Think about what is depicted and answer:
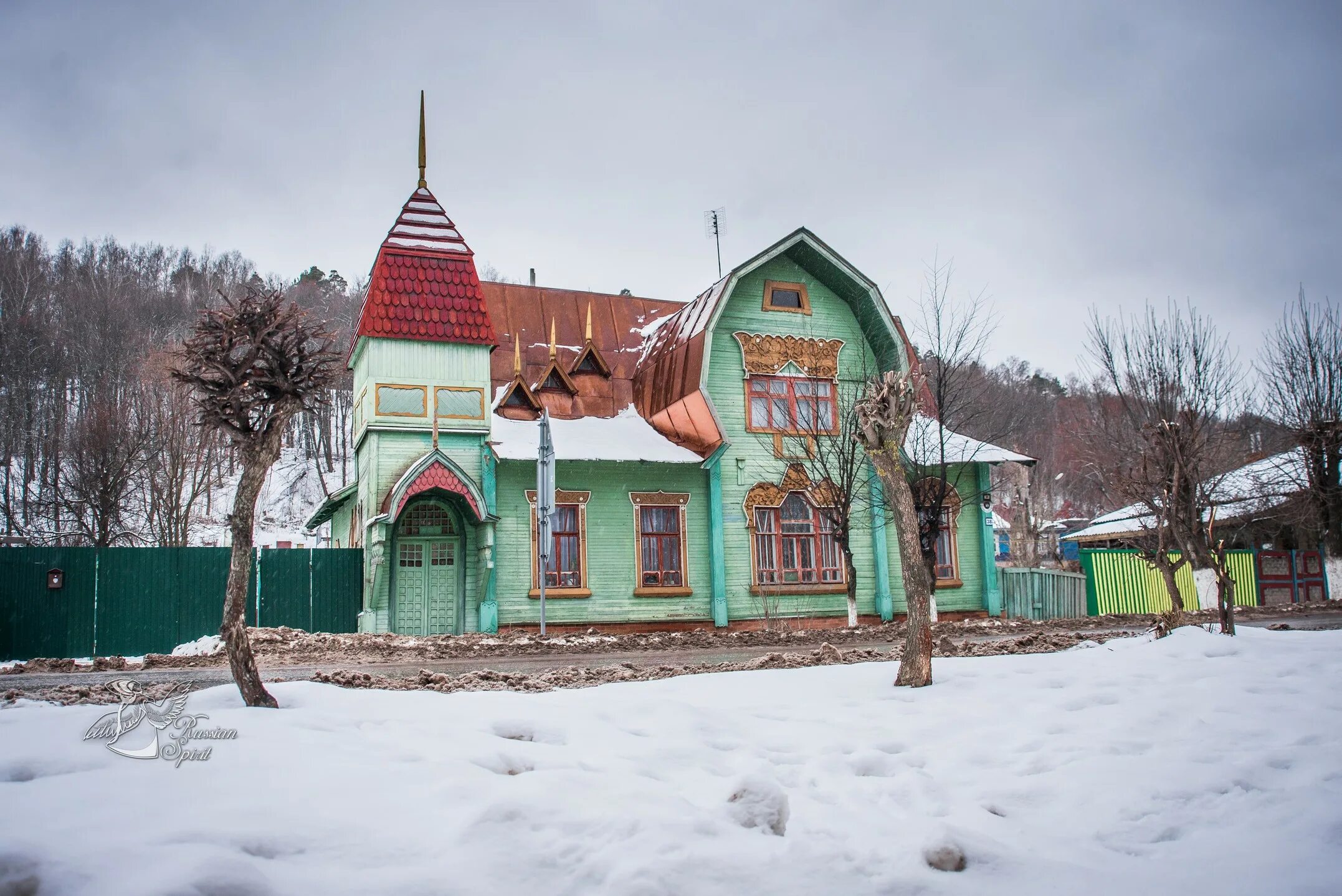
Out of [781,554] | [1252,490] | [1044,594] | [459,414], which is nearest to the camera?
[459,414]

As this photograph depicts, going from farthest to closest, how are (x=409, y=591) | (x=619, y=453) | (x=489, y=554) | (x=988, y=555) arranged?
1. (x=988, y=555)
2. (x=619, y=453)
3. (x=409, y=591)
4. (x=489, y=554)

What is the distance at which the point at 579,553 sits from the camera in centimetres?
1862

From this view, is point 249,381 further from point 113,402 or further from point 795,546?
point 113,402

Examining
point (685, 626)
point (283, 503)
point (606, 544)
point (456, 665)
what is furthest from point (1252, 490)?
point (283, 503)

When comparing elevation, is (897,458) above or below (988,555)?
above

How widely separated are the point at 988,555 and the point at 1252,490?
30.3ft

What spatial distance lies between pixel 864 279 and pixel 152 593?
1592 cm

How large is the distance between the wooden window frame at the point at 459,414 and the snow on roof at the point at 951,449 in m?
8.87

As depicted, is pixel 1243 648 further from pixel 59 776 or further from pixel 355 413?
pixel 355 413

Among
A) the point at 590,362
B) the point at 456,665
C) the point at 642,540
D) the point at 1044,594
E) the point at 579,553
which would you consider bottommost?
the point at 1044,594

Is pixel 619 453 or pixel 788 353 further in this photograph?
pixel 788 353

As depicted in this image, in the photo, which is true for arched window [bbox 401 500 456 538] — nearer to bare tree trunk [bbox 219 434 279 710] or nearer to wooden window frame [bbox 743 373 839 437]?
wooden window frame [bbox 743 373 839 437]

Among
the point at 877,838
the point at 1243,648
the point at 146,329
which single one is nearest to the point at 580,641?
the point at 1243,648

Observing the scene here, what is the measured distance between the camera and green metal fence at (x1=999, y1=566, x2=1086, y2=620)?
2348cm
